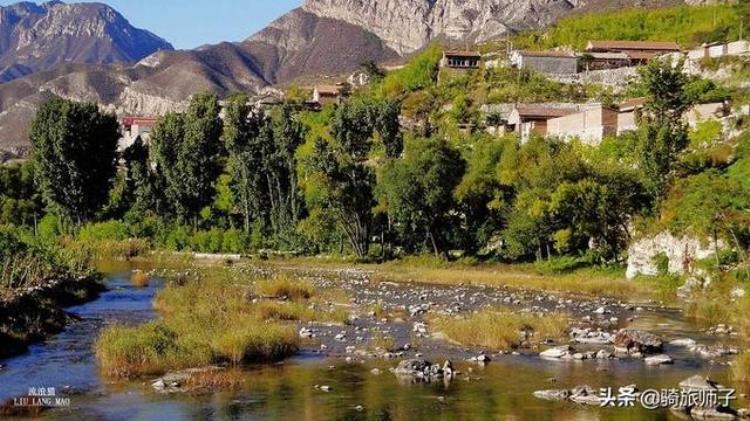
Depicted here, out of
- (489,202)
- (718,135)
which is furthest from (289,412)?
(718,135)

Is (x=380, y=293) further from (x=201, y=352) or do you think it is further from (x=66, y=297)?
(x=201, y=352)

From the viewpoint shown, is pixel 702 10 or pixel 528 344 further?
pixel 702 10

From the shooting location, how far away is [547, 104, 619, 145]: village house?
63906mm

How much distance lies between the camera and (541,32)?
130375 mm

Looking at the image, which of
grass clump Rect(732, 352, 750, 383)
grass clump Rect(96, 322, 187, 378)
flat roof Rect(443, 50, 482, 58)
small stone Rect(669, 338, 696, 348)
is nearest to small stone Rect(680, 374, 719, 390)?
grass clump Rect(732, 352, 750, 383)

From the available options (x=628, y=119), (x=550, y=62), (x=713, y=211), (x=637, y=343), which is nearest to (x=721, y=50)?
(x=628, y=119)

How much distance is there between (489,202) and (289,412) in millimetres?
40653

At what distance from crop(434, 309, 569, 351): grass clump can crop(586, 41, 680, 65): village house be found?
255 feet

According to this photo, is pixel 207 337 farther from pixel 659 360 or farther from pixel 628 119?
pixel 628 119

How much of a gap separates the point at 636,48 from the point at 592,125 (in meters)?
44.7

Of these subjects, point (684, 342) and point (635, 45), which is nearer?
point (684, 342)

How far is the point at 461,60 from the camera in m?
112

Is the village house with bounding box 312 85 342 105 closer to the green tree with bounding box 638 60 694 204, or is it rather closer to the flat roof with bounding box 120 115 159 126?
the flat roof with bounding box 120 115 159 126

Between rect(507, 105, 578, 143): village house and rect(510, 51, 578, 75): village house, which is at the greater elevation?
rect(510, 51, 578, 75): village house
